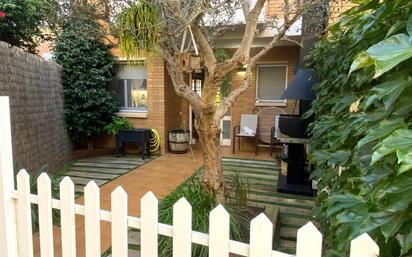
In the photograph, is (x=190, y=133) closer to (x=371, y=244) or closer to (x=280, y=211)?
(x=280, y=211)

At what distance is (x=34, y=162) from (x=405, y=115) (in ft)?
15.9

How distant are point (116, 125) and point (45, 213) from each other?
5148mm

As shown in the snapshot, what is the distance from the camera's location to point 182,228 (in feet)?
4.10

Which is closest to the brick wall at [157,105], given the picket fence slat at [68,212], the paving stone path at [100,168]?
the paving stone path at [100,168]

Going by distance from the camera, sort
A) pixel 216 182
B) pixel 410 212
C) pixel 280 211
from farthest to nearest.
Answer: pixel 280 211 → pixel 216 182 → pixel 410 212

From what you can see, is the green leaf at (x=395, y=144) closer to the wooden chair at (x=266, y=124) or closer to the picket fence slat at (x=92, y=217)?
the picket fence slat at (x=92, y=217)

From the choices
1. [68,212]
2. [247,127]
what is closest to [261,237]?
[68,212]

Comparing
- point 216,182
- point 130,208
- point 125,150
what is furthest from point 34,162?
point 216,182

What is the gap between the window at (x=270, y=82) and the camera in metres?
7.05

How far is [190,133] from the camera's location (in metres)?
8.00

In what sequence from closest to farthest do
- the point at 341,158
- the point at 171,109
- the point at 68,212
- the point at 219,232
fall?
the point at 219,232
the point at 341,158
the point at 68,212
the point at 171,109

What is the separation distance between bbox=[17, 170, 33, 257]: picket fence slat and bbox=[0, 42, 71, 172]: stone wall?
2.37 m

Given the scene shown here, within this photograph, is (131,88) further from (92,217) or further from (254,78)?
(92,217)

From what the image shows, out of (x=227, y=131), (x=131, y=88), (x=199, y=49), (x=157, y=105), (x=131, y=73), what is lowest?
(x=227, y=131)
